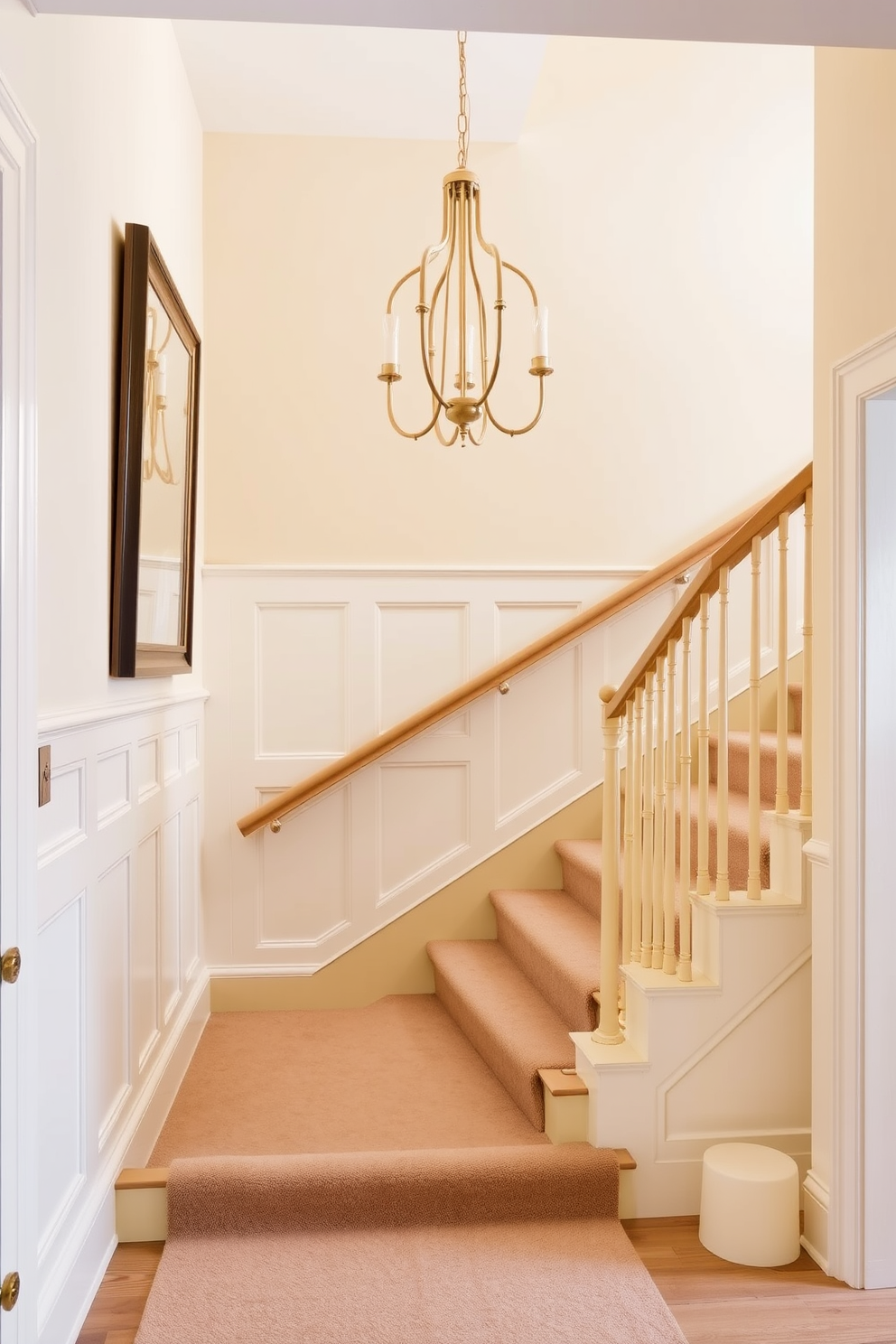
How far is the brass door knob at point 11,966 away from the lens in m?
1.56

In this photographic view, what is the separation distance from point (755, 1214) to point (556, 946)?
103cm

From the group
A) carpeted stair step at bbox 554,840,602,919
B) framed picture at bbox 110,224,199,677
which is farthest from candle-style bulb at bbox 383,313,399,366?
carpeted stair step at bbox 554,840,602,919

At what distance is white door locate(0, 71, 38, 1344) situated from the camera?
1581 mm

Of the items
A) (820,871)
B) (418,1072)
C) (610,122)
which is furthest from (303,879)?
(610,122)

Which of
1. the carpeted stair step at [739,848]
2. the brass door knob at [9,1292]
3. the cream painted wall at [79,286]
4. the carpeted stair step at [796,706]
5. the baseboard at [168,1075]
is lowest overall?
the baseboard at [168,1075]

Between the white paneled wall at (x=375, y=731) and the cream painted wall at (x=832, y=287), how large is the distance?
5.32 ft

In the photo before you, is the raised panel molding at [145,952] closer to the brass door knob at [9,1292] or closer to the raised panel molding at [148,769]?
the raised panel molding at [148,769]

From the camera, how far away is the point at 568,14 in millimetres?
1688

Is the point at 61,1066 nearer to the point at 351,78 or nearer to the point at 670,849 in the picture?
the point at 670,849

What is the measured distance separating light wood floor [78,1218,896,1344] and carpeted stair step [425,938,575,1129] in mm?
483

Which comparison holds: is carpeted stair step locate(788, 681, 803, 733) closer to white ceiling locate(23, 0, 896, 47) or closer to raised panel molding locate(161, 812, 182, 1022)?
raised panel molding locate(161, 812, 182, 1022)

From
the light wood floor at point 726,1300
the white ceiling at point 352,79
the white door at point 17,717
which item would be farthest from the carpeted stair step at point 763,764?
the white ceiling at point 352,79

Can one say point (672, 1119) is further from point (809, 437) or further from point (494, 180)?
point (494, 180)

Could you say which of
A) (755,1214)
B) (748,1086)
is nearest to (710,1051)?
(748,1086)
